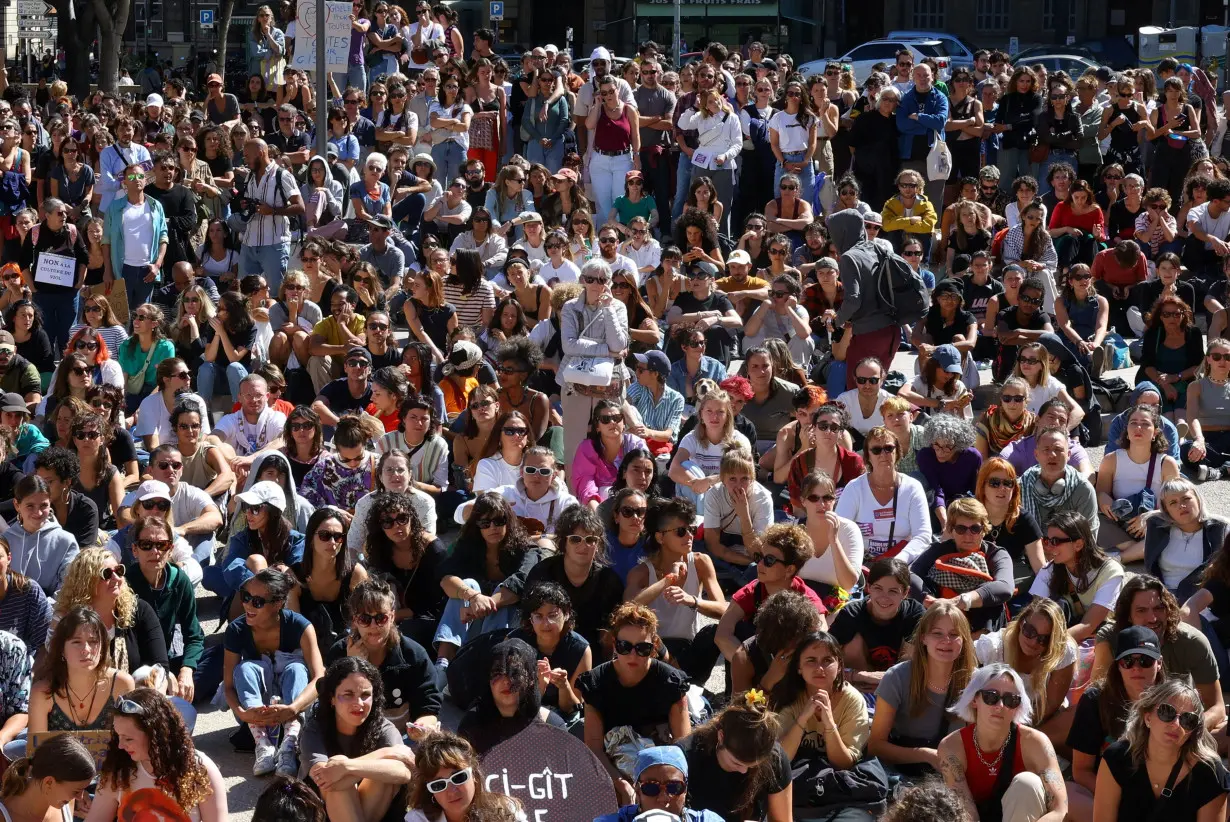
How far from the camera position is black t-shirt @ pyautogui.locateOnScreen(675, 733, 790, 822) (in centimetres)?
657

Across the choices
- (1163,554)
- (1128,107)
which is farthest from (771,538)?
(1128,107)

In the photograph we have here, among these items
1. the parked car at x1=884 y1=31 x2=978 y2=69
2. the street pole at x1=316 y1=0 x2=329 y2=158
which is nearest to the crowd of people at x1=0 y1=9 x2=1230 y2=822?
the street pole at x1=316 y1=0 x2=329 y2=158

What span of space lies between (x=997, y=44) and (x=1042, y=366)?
115 feet

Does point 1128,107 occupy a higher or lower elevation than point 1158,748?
higher

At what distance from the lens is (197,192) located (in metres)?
16.4

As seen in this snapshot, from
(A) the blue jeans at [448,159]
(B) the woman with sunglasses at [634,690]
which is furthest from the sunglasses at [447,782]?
(A) the blue jeans at [448,159]

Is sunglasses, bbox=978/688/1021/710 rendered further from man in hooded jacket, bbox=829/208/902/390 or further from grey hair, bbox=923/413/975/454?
man in hooded jacket, bbox=829/208/902/390

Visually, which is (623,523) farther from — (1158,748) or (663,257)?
(663,257)

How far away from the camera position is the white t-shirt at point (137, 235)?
14.8 metres

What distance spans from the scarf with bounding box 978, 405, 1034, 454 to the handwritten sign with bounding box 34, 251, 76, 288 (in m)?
7.33

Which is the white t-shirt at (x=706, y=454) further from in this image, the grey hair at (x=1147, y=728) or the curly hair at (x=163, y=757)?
the curly hair at (x=163, y=757)

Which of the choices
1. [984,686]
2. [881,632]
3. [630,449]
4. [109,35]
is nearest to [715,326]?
[630,449]

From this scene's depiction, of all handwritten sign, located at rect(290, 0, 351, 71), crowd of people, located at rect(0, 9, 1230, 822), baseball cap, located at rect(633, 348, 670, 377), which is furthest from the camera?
handwritten sign, located at rect(290, 0, 351, 71)

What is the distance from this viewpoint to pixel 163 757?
6.36 meters
